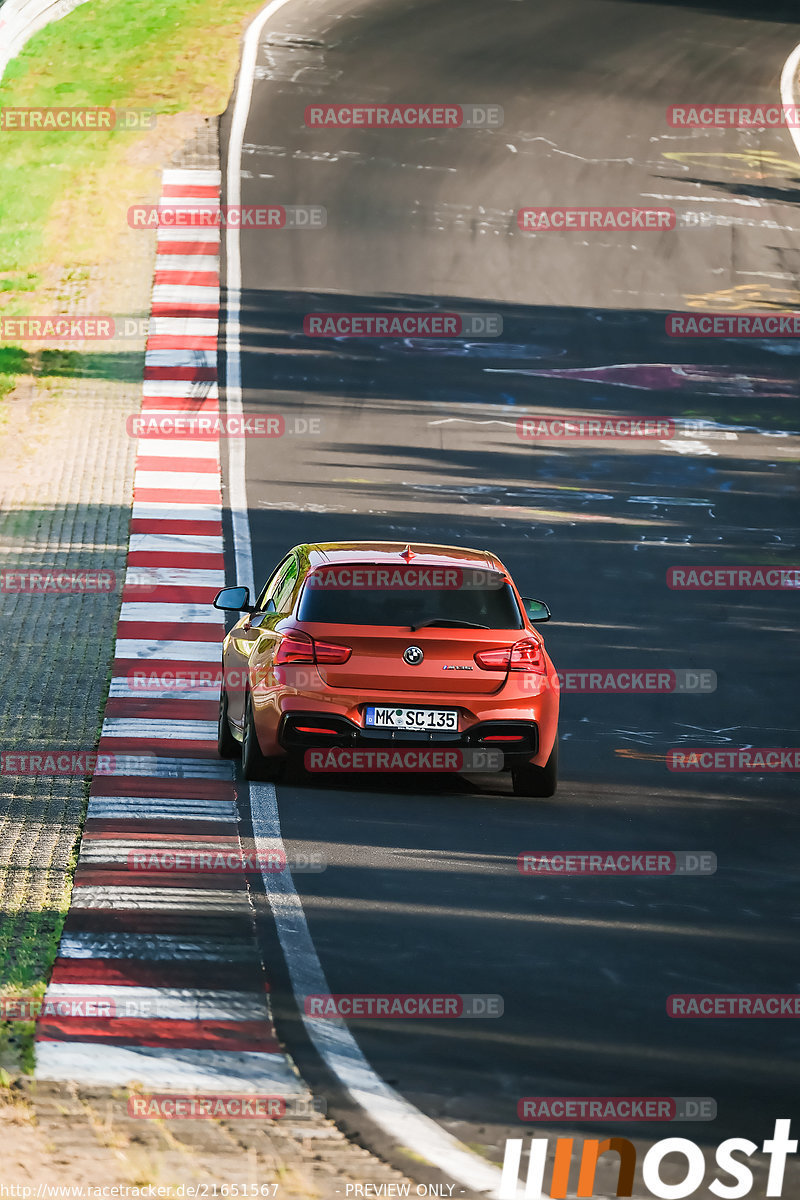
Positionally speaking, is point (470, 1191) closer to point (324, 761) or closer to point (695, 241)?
point (324, 761)

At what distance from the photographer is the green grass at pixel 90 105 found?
Result: 31.1 m

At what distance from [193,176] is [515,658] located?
917 inches

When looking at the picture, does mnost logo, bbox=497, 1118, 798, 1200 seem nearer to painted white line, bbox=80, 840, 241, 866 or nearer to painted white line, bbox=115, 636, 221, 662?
painted white line, bbox=80, 840, 241, 866

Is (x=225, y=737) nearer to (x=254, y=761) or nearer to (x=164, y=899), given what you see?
(x=254, y=761)

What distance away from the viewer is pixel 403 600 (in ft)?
Result: 38.7

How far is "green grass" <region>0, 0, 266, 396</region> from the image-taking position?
31.1m

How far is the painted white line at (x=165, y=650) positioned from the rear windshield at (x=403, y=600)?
171 inches

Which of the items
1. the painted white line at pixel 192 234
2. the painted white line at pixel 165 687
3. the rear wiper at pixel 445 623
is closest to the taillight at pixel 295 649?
the rear wiper at pixel 445 623

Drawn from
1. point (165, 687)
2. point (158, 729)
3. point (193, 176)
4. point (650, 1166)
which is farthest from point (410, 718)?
point (193, 176)

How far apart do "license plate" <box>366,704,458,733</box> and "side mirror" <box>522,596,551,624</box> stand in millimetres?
1436

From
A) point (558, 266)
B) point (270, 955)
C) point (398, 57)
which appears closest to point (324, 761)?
point (270, 955)

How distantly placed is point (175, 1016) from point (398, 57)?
34208mm

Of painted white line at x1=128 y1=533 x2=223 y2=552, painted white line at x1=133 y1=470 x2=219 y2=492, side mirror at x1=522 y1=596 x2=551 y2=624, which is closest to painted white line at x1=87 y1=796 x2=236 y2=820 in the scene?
side mirror at x1=522 y1=596 x2=551 y2=624

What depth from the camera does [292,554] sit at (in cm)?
1299
